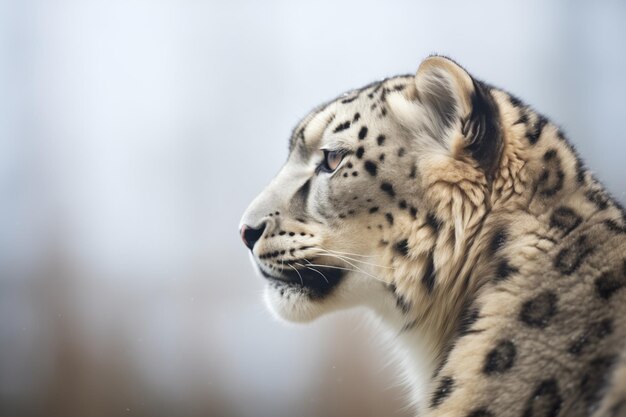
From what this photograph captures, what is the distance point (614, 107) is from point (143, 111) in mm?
1097

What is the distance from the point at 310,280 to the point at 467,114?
33cm

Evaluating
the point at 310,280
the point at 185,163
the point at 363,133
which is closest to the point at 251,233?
the point at 310,280

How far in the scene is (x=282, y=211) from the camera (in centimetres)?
114

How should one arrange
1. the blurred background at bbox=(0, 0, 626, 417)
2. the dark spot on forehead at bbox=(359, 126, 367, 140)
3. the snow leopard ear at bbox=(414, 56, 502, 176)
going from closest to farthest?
1. the snow leopard ear at bbox=(414, 56, 502, 176)
2. the dark spot on forehead at bbox=(359, 126, 367, 140)
3. the blurred background at bbox=(0, 0, 626, 417)

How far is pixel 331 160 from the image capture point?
1.13 m

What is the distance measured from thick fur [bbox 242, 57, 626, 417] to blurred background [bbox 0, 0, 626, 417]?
0.40 m

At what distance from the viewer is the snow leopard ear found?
1002 mm

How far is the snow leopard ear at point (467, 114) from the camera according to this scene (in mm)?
1002

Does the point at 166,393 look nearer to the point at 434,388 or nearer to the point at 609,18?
the point at 434,388

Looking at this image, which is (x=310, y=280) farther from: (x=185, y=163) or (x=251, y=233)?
(x=185, y=163)

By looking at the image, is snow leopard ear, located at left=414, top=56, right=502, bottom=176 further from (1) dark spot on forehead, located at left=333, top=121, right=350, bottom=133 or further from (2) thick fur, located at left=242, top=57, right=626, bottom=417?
(1) dark spot on forehead, located at left=333, top=121, right=350, bottom=133

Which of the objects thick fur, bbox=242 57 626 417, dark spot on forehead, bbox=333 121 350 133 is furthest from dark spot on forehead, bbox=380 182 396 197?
dark spot on forehead, bbox=333 121 350 133

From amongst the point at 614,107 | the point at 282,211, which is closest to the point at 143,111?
the point at 282,211

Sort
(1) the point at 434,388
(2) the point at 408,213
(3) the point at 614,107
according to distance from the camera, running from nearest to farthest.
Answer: (1) the point at 434,388 < (2) the point at 408,213 < (3) the point at 614,107
